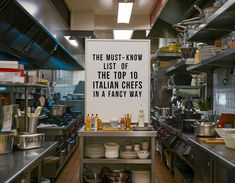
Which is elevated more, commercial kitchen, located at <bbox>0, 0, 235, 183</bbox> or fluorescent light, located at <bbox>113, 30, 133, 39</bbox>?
fluorescent light, located at <bbox>113, 30, 133, 39</bbox>

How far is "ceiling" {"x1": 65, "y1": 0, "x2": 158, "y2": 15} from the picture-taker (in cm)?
666

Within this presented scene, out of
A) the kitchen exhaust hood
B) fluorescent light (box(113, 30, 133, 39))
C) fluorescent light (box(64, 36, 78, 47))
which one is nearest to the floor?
the kitchen exhaust hood

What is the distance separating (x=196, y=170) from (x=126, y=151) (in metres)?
0.77

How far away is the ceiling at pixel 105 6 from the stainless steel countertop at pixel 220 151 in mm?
4892

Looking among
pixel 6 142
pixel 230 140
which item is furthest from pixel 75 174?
pixel 230 140

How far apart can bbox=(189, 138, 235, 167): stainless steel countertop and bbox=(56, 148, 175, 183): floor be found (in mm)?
1895

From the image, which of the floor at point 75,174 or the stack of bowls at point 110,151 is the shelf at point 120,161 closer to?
the stack of bowls at point 110,151

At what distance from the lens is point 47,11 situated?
4.69m

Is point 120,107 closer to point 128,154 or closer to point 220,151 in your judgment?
point 128,154

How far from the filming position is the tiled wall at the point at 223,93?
3551 millimetres

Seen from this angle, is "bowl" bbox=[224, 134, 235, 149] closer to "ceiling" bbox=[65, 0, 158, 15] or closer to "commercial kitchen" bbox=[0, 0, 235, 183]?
"commercial kitchen" bbox=[0, 0, 235, 183]

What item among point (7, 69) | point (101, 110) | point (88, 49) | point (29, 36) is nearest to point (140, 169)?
point (101, 110)

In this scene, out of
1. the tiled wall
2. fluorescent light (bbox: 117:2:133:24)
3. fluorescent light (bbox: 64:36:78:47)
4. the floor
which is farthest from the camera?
fluorescent light (bbox: 64:36:78:47)

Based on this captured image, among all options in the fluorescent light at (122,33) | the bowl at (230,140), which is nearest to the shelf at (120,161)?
the bowl at (230,140)
